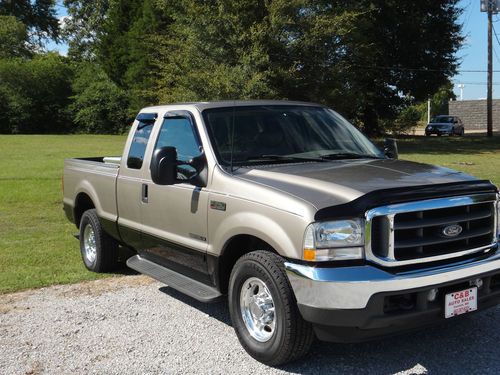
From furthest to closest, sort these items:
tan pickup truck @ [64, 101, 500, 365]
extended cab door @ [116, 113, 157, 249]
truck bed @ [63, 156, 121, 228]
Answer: truck bed @ [63, 156, 121, 228] → extended cab door @ [116, 113, 157, 249] → tan pickup truck @ [64, 101, 500, 365]

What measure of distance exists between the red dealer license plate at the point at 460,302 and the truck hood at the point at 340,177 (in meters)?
0.76

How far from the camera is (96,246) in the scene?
666 cm

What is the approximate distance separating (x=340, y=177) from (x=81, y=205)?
162 inches

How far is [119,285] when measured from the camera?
20.6ft

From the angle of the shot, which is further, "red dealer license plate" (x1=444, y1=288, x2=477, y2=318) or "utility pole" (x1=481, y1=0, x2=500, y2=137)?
"utility pole" (x1=481, y1=0, x2=500, y2=137)

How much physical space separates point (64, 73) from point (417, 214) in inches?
2122

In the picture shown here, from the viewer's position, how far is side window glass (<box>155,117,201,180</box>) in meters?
4.90

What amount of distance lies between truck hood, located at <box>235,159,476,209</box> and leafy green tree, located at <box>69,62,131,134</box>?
44322mm

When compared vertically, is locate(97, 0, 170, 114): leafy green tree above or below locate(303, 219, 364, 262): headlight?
above

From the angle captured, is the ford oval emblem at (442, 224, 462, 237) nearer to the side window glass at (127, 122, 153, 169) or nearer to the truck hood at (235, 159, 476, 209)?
the truck hood at (235, 159, 476, 209)

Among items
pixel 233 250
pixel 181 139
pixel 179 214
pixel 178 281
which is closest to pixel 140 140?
pixel 181 139

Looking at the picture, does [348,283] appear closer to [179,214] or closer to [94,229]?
[179,214]

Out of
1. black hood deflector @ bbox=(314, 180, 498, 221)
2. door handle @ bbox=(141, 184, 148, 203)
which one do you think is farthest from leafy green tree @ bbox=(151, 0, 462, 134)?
black hood deflector @ bbox=(314, 180, 498, 221)

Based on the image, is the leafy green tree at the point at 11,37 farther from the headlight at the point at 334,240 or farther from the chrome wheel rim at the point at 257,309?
the headlight at the point at 334,240
